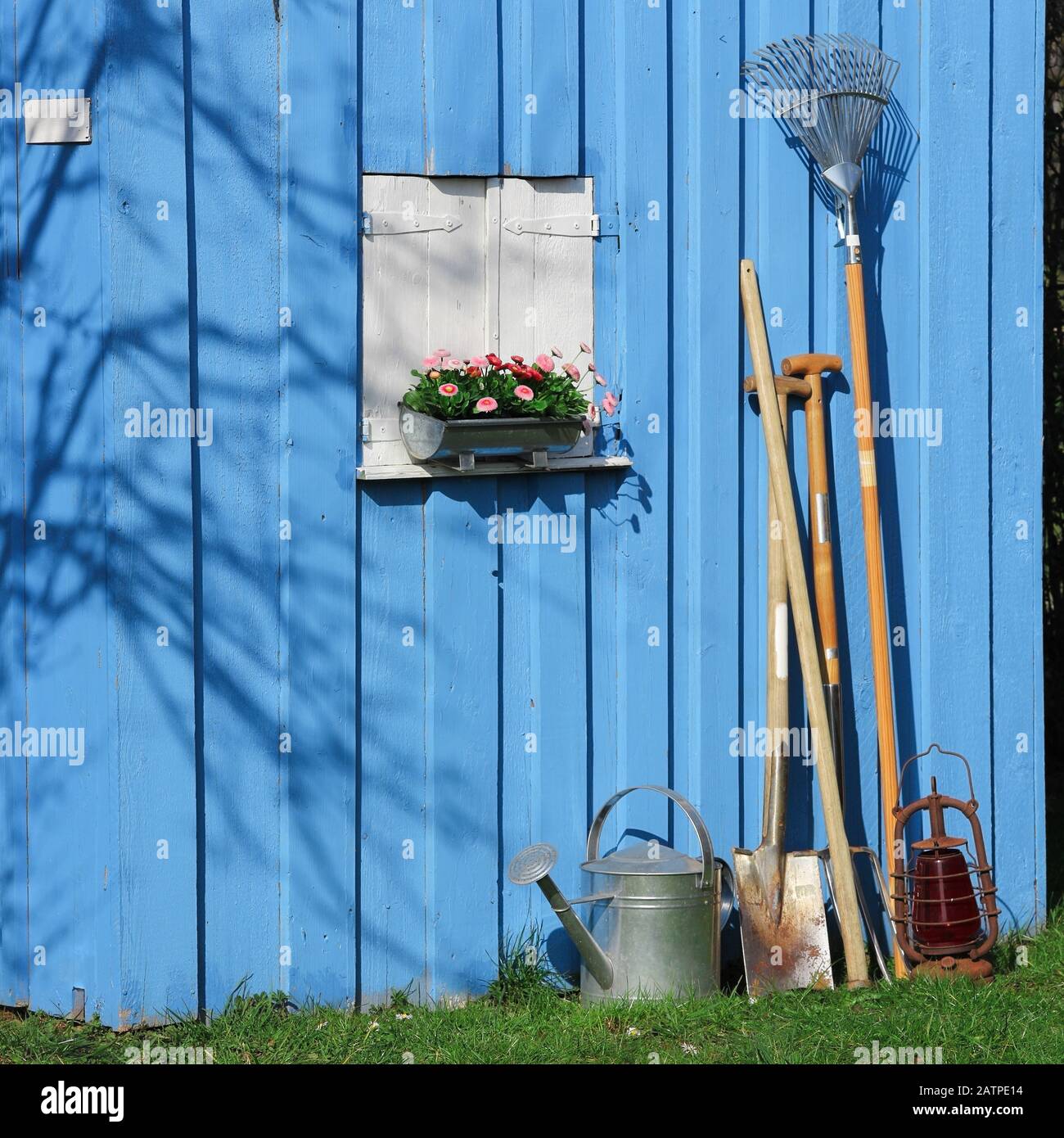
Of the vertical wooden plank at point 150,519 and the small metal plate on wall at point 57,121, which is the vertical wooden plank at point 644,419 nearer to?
the vertical wooden plank at point 150,519

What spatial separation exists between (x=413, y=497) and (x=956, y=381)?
1.90 metres

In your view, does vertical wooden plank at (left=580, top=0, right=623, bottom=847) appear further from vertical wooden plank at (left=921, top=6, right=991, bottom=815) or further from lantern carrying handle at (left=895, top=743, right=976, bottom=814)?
vertical wooden plank at (left=921, top=6, right=991, bottom=815)

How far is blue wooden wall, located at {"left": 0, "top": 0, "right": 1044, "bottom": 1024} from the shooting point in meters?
4.03

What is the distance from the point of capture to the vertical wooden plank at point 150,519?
13.1ft

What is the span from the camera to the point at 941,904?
4238mm

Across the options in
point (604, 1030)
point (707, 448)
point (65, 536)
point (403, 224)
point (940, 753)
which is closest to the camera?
point (604, 1030)

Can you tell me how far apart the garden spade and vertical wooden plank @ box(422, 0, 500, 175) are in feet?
4.08

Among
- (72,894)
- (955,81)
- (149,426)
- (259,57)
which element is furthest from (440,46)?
(72,894)

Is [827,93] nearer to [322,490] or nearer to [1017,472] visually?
[1017,472]

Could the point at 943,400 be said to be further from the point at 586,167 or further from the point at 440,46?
the point at 440,46

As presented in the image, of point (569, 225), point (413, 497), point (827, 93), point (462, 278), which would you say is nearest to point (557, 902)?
point (413, 497)

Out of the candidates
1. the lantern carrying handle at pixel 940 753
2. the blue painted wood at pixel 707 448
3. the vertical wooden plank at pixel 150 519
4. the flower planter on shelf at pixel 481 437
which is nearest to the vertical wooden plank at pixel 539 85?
the blue painted wood at pixel 707 448

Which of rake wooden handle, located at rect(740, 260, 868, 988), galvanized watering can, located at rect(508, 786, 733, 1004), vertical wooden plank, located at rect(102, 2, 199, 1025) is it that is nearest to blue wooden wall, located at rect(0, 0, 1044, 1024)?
vertical wooden plank, located at rect(102, 2, 199, 1025)

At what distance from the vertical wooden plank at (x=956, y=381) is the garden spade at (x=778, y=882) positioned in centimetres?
58
